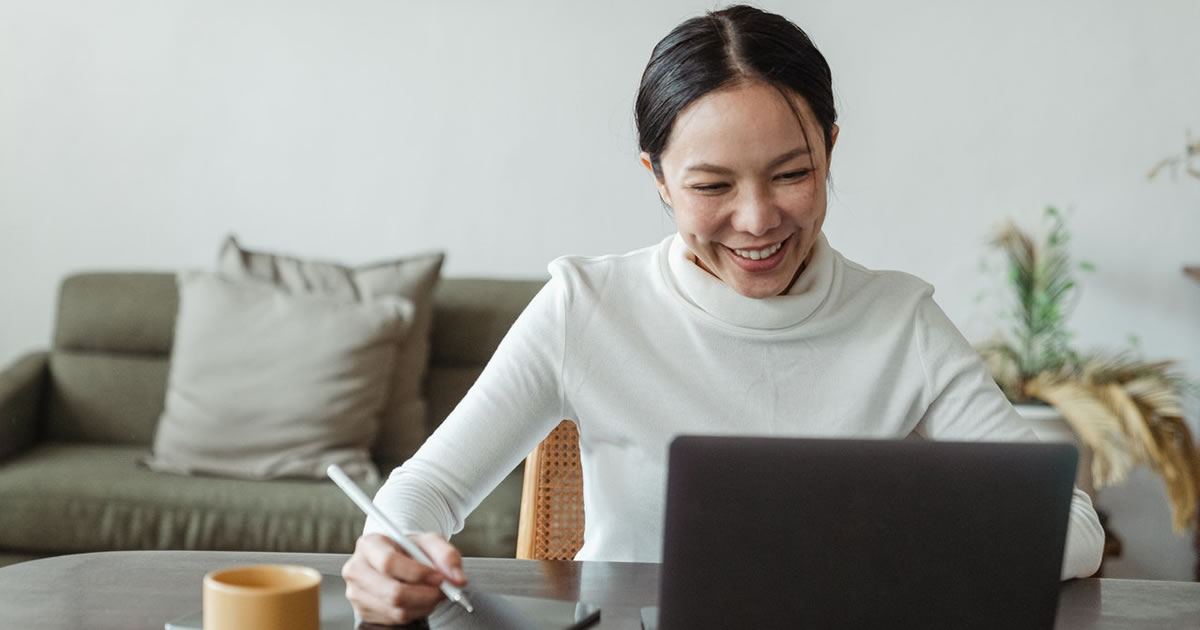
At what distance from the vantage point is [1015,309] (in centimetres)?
294

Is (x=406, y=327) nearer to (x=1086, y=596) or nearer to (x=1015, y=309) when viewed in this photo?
(x=1015, y=309)

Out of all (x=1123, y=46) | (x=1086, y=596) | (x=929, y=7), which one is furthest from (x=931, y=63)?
(x=1086, y=596)

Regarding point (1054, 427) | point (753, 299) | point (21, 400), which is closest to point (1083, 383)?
point (1054, 427)

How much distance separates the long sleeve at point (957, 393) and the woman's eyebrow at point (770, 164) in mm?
257

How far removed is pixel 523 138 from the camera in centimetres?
310

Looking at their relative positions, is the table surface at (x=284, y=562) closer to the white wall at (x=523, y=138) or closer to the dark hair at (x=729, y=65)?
the dark hair at (x=729, y=65)

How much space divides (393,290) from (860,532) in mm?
2164

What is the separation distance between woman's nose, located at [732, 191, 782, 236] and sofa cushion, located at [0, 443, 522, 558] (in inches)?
54.0

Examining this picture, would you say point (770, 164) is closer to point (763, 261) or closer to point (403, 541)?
point (763, 261)

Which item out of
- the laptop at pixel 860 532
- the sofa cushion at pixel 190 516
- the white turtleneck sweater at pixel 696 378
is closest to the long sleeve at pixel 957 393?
the white turtleneck sweater at pixel 696 378

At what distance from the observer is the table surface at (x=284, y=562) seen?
96 cm

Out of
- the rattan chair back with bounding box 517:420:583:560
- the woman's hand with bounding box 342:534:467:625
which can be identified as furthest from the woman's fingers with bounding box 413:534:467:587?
the rattan chair back with bounding box 517:420:583:560

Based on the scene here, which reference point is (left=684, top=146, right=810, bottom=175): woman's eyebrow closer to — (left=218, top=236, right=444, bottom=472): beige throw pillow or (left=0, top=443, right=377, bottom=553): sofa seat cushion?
(left=0, top=443, right=377, bottom=553): sofa seat cushion

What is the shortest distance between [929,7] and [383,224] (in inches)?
57.9
